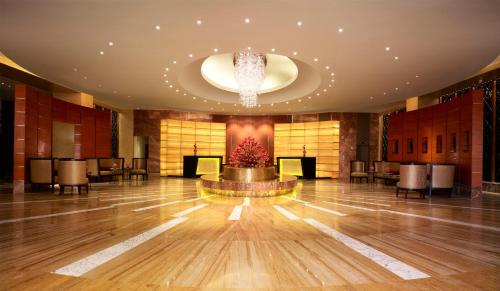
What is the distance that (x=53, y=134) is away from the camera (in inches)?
408

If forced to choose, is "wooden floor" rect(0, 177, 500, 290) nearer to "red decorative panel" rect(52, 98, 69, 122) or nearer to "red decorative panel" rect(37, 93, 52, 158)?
"red decorative panel" rect(37, 93, 52, 158)

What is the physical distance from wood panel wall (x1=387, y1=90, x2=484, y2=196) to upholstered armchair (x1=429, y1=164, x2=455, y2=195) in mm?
514

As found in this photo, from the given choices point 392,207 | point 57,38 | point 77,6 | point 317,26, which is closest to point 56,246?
point 77,6

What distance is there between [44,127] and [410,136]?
13914 mm

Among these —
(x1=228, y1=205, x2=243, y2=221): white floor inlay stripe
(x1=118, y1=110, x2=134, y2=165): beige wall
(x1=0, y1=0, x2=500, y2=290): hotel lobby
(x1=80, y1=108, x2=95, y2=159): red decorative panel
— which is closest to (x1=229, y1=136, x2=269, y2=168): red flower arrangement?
(x1=0, y1=0, x2=500, y2=290): hotel lobby

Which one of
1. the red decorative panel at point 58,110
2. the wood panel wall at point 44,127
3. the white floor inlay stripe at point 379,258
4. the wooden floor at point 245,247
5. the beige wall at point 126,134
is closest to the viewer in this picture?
the wooden floor at point 245,247

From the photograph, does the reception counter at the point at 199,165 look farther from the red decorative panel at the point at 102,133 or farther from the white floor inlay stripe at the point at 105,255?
the white floor inlay stripe at the point at 105,255

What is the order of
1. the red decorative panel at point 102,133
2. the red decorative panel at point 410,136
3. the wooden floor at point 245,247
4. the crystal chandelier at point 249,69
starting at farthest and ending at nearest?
the red decorative panel at point 102,133 → the red decorative panel at point 410,136 → the crystal chandelier at point 249,69 → the wooden floor at point 245,247

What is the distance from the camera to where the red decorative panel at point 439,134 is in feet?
31.1

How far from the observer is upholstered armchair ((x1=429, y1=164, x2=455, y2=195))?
812 cm

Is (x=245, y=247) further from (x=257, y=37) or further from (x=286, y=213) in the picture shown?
(x=257, y=37)

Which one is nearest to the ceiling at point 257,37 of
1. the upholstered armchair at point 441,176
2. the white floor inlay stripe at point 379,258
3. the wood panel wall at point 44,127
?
the wood panel wall at point 44,127

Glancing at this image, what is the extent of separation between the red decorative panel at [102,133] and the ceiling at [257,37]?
340 cm

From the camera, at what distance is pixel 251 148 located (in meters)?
8.90
